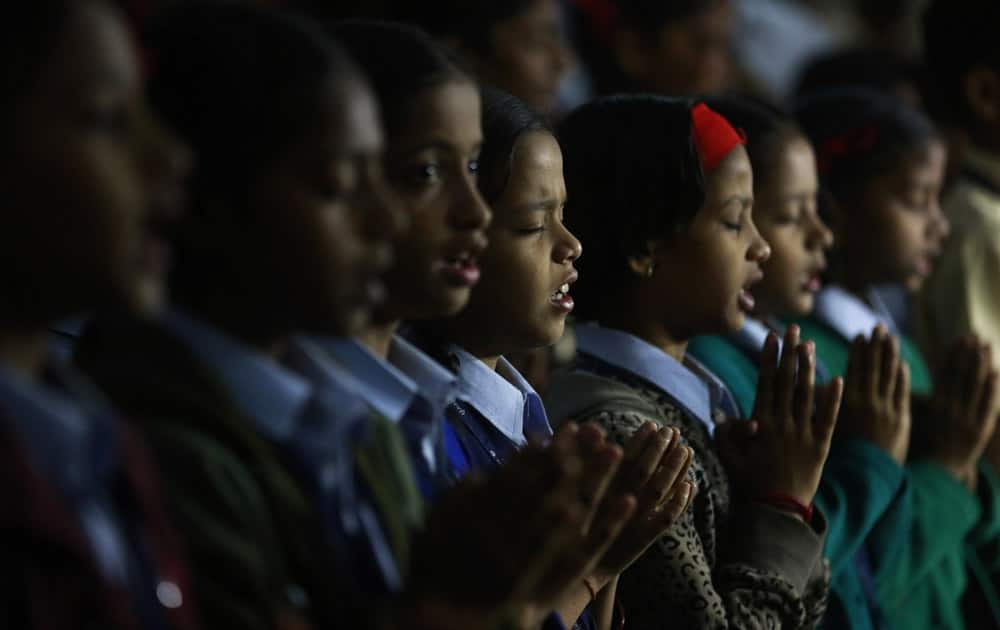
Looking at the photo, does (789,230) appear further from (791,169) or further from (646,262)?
(646,262)

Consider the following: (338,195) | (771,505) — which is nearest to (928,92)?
(771,505)

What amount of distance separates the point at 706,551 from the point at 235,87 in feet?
3.04

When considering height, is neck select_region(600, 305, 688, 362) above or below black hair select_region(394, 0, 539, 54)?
above

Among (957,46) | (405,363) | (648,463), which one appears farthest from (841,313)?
(405,363)

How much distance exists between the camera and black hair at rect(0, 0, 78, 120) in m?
0.96

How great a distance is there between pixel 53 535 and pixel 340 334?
271 mm

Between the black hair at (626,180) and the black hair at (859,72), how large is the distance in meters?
1.84

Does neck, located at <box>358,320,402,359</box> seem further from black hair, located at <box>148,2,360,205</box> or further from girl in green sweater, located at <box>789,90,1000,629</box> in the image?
girl in green sweater, located at <box>789,90,1000,629</box>

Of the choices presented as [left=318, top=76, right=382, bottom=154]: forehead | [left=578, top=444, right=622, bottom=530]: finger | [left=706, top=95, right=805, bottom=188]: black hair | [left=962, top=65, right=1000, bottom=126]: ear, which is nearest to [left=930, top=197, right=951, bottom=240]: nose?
[left=962, top=65, right=1000, bottom=126]: ear

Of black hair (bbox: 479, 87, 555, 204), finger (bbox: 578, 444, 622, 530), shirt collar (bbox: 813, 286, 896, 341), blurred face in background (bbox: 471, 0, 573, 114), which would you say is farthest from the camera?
blurred face in background (bbox: 471, 0, 573, 114)

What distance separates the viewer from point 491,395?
165cm

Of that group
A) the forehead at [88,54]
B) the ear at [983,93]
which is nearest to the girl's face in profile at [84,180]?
the forehead at [88,54]

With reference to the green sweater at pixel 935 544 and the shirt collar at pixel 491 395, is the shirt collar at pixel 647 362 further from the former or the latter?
the green sweater at pixel 935 544

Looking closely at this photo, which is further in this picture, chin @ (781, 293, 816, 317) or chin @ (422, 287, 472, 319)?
chin @ (781, 293, 816, 317)
